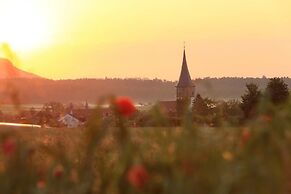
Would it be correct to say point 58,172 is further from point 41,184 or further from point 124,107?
point 124,107

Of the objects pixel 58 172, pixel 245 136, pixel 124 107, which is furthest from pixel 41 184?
pixel 245 136

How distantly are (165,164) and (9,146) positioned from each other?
531mm

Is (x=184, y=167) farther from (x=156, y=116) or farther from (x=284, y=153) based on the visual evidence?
(x=284, y=153)

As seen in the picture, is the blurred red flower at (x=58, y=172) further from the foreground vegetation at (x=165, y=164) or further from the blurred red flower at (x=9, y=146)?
the blurred red flower at (x=9, y=146)

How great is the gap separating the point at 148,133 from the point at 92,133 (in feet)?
1.09

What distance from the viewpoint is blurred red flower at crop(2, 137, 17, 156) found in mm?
1871

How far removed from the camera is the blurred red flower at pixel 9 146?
1871 mm

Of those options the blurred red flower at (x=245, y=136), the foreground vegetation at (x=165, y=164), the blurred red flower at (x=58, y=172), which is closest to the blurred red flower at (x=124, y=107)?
the foreground vegetation at (x=165, y=164)

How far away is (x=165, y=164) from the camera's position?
5.78 feet

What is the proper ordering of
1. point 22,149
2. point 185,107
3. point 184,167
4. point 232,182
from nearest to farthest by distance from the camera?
point 232,182, point 184,167, point 22,149, point 185,107

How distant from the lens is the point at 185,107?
6.92 ft

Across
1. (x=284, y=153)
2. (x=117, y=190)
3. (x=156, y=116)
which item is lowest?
(x=117, y=190)

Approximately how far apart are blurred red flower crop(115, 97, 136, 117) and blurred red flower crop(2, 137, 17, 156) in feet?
1.22

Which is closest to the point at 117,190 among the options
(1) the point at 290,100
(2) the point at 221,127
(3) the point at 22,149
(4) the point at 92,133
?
(4) the point at 92,133
